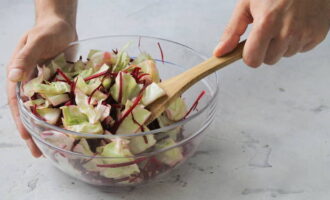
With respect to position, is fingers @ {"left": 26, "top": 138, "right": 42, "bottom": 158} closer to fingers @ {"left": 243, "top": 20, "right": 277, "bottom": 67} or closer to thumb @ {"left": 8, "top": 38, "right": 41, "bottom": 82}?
thumb @ {"left": 8, "top": 38, "right": 41, "bottom": 82}

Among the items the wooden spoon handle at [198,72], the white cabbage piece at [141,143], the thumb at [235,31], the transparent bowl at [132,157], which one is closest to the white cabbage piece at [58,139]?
the transparent bowl at [132,157]

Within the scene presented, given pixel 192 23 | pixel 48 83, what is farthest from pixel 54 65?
pixel 192 23

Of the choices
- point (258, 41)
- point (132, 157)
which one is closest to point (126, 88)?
point (132, 157)

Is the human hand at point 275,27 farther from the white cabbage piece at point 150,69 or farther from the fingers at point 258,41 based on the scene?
the white cabbage piece at point 150,69

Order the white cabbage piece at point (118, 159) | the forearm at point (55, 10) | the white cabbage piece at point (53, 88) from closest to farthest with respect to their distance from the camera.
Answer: the white cabbage piece at point (118, 159) < the white cabbage piece at point (53, 88) < the forearm at point (55, 10)

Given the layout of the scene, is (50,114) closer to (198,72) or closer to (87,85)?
(87,85)

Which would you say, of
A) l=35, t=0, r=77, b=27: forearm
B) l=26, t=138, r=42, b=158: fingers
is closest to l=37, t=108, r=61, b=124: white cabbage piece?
l=26, t=138, r=42, b=158: fingers

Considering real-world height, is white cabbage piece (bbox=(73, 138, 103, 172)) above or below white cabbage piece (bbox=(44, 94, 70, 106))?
below

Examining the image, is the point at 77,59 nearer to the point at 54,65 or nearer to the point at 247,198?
the point at 54,65
